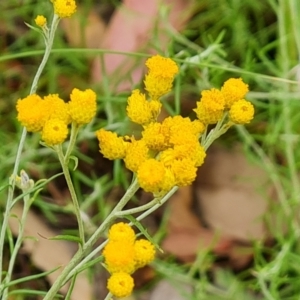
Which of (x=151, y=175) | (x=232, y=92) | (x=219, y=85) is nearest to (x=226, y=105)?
(x=232, y=92)

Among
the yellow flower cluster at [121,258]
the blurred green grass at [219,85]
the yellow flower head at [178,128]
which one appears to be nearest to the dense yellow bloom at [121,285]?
the yellow flower cluster at [121,258]

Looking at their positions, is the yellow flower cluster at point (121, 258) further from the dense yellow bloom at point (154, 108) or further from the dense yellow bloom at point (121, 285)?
the dense yellow bloom at point (154, 108)

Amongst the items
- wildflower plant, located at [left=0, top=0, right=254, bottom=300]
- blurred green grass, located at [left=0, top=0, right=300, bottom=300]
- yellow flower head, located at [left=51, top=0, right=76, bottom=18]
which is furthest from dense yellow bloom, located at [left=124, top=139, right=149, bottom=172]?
blurred green grass, located at [left=0, top=0, right=300, bottom=300]

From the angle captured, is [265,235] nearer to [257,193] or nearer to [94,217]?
[257,193]

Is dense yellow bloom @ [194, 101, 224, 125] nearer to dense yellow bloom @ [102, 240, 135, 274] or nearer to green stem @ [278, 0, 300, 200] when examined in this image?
dense yellow bloom @ [102, 240, 135, 274]

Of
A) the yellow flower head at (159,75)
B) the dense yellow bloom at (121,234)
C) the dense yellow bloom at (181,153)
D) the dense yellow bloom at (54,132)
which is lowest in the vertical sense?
the dense yellow bloom at (121,234)

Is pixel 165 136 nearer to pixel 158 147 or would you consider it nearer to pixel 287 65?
pixel 158 147
